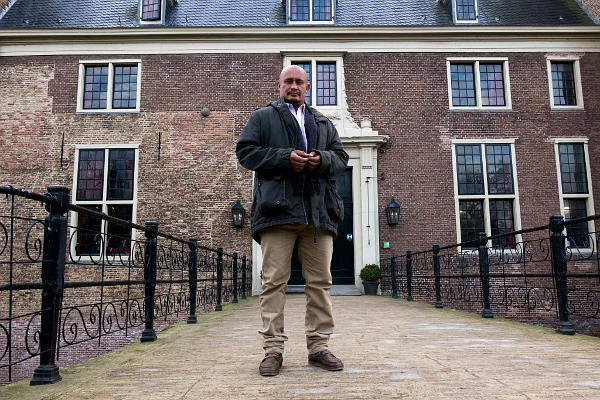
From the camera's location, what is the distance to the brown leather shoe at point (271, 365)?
2486 mm

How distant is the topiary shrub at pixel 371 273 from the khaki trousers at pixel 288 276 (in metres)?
8.99

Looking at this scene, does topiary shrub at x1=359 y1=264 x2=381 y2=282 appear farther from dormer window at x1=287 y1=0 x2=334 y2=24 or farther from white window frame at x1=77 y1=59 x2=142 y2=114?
white window frame at x1=77 y1=59 x2=142 y2=114

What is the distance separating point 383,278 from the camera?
39.6 feet

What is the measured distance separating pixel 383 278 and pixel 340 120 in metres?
4.52

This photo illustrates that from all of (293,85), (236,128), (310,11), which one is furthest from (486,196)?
(293,85)

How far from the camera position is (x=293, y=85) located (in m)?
2.94

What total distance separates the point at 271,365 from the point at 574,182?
42.7 feet

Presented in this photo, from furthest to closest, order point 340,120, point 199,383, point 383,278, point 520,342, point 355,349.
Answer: point 340,120 < point 383,278 < point 520,342 < point 355,349 < point 199,383

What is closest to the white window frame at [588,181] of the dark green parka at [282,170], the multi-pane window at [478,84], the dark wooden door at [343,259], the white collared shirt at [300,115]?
the multi-pane window at [478,84]

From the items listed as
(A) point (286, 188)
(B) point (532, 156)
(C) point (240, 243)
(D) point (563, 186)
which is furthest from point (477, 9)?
A: (A) point (286, 188)

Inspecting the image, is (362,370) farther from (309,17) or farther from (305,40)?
(309,17)

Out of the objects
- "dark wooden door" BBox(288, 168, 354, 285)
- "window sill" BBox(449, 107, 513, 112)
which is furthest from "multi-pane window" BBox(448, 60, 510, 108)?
"dark wooden door" BBox(288, 168, 354, 285)

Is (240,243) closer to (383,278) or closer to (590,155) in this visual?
(383,278)

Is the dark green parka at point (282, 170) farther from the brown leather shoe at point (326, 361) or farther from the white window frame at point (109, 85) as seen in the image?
the white window frame at point (109, 85)
